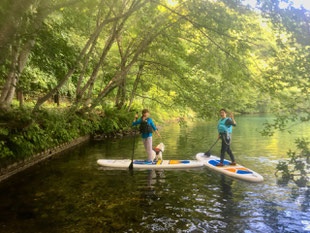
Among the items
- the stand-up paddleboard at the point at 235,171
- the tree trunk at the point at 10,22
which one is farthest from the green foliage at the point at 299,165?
the tree trunk at the point at 10,22

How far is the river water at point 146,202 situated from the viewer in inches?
199

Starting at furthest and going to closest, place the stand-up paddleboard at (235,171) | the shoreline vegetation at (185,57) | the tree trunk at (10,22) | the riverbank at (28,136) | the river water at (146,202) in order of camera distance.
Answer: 1. the riverbank at (28,136)
2. the stand-up paddleboard at (235,171)
3. the shoreline vegetation at (185,57)
4. the river water at (146,202)
5. the tree trunk at (10,22)

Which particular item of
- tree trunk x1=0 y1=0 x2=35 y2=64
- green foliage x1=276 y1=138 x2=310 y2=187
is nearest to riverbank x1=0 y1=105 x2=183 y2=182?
tree trunk x1=0 y1=0 x2=35 y2=64

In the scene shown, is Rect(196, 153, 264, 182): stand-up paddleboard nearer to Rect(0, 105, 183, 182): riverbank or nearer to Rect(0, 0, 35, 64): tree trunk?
Rect(0, 105, 183, 182): riverbank

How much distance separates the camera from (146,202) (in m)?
6.28

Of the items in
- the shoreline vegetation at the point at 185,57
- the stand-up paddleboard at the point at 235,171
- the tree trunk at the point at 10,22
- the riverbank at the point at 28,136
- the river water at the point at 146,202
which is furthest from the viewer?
the riverbank at the point at 28,136

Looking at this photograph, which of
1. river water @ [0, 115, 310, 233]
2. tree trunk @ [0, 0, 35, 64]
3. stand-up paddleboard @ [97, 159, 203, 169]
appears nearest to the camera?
tree trunk @ [0, 0, 35, 64]

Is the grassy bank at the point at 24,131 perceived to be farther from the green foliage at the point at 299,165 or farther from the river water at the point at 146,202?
the green foliage at the point at 299,165

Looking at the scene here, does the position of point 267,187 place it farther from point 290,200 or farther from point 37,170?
point 37,170

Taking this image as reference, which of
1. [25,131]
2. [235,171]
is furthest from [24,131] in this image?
[235,171]

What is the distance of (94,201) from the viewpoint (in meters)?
6.33

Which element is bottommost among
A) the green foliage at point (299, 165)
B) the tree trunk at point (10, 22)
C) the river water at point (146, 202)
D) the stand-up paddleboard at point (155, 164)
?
the river water at point (146, 202)

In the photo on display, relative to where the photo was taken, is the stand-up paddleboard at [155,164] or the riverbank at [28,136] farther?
the stand-up paddleboard at [155,164]

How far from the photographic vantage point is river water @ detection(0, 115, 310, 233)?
16.6ft
